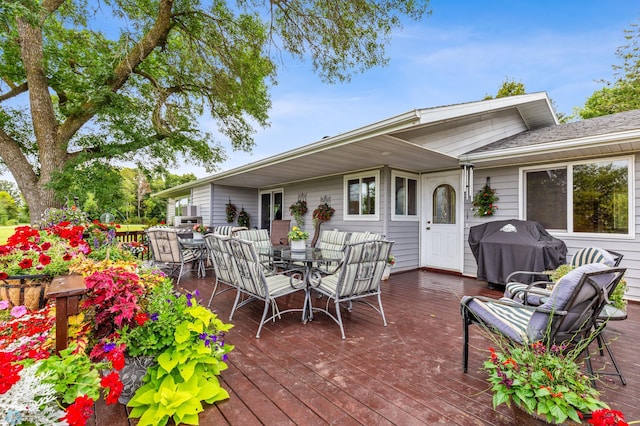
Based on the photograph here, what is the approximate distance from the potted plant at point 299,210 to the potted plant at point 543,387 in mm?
6796

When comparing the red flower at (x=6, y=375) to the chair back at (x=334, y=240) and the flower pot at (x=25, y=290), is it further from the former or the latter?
the chair back at (x=334, y=240)

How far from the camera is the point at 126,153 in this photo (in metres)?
7.55

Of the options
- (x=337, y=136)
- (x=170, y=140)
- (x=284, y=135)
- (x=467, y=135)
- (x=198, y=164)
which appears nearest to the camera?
(x=337, y=136)

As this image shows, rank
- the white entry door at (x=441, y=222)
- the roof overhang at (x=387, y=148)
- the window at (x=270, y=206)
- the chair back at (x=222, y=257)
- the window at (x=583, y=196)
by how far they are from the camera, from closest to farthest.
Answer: the chair back at (x=222, y=257), the roof overhang at (x=387, y=148), the window at (x=583, y=196), the white entry door at (x=441, y=222), the window at (x=270, y=206)

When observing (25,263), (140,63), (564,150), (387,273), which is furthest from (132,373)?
(140,63)

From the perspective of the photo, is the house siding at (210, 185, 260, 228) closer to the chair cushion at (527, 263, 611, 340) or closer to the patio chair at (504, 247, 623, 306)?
the patio chair at (504, 247, 623, 306)

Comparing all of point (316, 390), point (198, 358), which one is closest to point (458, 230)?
point (316, 390)

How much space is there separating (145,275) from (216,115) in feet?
27.4

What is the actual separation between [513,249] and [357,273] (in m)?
2.93

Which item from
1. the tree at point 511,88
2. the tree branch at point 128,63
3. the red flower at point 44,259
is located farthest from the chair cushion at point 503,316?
the tree at point 511,88

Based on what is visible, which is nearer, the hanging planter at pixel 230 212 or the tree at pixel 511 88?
the hanging planter at pixel 230 212

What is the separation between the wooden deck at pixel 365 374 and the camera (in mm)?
1712

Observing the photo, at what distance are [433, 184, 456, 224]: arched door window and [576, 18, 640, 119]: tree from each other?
38.5 ft

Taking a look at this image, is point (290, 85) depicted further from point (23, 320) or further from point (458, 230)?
point (23, 320)
